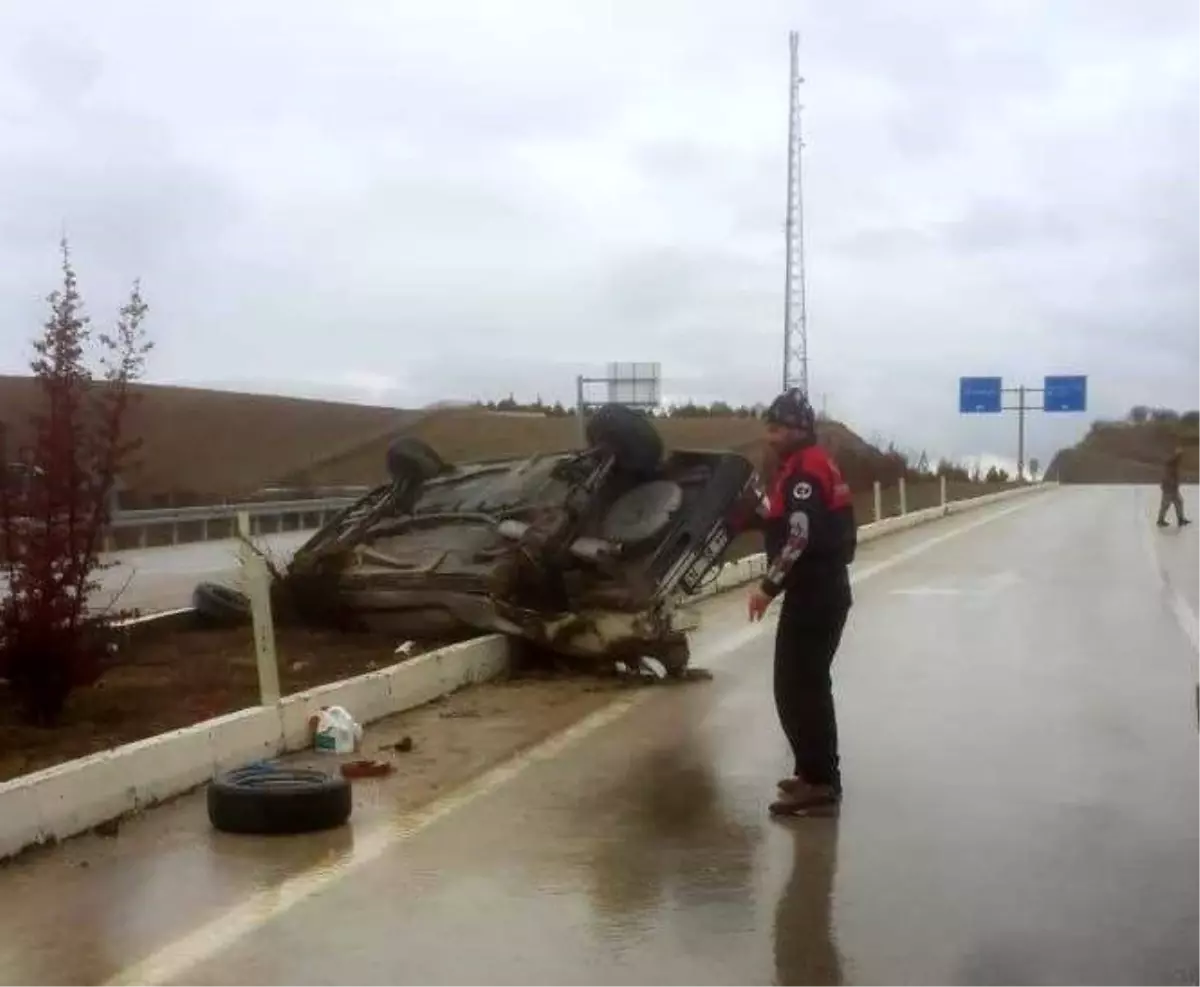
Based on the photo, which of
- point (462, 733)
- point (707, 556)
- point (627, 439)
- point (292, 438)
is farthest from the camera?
point (292, 438)

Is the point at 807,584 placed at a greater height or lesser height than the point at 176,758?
greater

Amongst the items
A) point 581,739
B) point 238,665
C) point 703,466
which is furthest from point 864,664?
point 238,665

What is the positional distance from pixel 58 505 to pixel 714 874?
455 cm

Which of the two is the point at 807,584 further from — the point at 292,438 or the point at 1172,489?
the point at 292,438

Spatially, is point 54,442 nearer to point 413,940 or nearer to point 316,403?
point 413,940

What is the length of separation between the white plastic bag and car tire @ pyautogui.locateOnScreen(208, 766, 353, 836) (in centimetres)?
160

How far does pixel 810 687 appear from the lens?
7.58 m

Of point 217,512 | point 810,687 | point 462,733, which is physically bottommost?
point 462,733

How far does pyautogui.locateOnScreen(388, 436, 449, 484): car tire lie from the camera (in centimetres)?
1345

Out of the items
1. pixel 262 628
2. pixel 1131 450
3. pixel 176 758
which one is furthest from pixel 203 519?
pixel 1131 450

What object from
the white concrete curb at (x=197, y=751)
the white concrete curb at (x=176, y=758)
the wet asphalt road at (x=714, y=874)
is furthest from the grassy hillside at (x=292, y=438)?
the wet asphalt road at (x=714, y=874)

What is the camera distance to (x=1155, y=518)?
37.6 m

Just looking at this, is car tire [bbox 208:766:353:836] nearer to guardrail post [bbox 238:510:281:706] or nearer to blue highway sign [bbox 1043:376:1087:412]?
guardrail post [bbox 238:510:281:706]

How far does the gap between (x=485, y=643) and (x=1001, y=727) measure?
375cm
